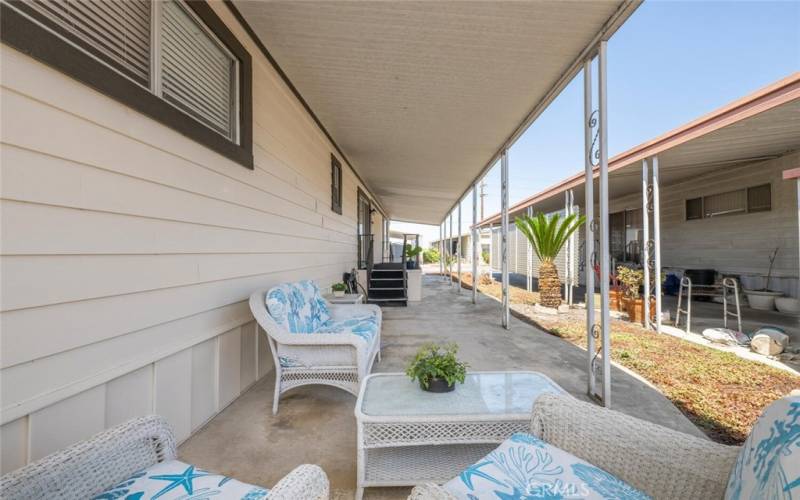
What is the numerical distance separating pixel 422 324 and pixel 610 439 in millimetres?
4659

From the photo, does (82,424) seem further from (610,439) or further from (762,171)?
(762,171)

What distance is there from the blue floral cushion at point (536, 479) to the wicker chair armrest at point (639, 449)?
6 centimetres

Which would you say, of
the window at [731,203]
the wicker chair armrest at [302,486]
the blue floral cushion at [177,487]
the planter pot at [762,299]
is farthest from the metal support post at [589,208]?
the window at [731,203]

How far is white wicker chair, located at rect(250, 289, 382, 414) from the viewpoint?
2.50 m

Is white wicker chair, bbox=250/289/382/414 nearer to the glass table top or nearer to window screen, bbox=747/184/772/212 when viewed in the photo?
the glass table top

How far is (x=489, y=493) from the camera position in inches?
→ 41.7

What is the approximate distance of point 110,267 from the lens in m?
1.65

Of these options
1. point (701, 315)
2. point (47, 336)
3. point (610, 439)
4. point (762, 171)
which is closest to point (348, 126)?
point (47, 336)

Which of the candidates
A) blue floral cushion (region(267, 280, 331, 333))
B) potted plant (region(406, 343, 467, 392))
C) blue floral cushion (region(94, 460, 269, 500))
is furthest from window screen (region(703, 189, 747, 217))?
blue floral cushion (region(94, 460, 269, 500))

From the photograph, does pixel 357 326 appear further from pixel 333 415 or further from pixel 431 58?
pixel 431 58

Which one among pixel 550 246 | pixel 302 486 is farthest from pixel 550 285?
pixel 302 486

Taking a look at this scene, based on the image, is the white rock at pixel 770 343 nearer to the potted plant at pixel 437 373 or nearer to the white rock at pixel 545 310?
the white rock at pixel 545 310

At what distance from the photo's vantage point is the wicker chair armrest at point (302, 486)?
901mm

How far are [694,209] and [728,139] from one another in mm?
4289
